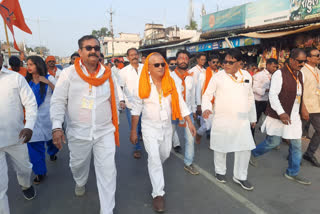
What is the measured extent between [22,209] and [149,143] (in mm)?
1834

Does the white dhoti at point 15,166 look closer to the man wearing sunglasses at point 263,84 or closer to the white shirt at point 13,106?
the white shirt at point 13,106

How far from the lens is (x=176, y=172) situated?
13.6 feet

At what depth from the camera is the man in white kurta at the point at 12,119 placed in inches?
102

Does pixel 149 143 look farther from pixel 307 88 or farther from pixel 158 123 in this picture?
pixel 307 88

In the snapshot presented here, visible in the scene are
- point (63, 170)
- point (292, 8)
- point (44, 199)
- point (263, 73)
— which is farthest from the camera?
point (292, 8)

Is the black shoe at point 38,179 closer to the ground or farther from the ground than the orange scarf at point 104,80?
closer to the ground

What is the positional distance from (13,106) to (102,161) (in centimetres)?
119

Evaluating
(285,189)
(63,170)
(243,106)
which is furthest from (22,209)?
(285,189)

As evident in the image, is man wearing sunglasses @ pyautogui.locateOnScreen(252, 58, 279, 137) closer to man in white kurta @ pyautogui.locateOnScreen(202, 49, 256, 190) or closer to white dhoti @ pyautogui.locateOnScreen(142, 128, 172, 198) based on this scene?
man in white kurta @ pyautogui.locateOnScreen(202, 49, 256, 190)

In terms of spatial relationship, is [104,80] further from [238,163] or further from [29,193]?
[238,163]

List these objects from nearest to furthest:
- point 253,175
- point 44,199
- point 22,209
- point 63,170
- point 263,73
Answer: point 22,209
point 44,199
point 253,175
point 63,170
point 263,73

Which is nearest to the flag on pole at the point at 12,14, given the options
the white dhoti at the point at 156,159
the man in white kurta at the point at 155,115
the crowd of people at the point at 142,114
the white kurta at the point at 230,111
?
the crowd of people at the point at 142,114

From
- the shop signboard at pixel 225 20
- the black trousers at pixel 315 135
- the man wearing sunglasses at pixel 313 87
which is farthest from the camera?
the shop signboard at pixel 225 20

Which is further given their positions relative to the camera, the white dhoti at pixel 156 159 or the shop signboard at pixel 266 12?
the shop signboard at pixel 266 12
